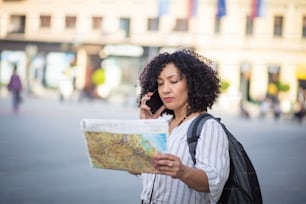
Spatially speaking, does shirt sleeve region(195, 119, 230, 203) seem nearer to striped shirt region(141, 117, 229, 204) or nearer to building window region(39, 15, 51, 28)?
striped shirt region(141, 117, 229, 204)

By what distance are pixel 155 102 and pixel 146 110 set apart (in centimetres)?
8

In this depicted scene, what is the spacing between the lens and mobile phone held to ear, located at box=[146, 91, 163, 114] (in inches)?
93.8

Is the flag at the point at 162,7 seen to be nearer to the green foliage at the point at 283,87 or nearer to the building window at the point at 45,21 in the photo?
the green foliage at the point at 283,87

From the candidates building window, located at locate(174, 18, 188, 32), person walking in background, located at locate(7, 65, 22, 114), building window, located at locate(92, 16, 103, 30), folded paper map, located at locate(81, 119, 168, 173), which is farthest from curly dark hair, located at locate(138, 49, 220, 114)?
building window, located at locate(92, 16, 103, 30)

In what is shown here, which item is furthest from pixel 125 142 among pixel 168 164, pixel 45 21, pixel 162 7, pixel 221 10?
pixel 45 21

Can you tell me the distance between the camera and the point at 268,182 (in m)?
7.23

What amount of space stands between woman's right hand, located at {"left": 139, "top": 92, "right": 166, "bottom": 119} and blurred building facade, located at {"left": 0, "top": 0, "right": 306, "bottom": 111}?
33.2 m

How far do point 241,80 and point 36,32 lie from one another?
600 inches

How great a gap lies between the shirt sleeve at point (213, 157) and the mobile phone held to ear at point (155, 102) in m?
0.43

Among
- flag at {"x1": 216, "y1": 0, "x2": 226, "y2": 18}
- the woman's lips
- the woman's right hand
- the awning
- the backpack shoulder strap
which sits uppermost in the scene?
flag at {"x1": 216, "y1": 0, "x2": 226, "y2": 18}

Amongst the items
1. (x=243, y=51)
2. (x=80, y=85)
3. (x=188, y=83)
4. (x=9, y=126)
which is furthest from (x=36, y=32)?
(x=188, y=83)

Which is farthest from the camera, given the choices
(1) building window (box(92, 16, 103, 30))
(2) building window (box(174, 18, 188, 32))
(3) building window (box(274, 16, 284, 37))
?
(1) building window (box(92, 16, 103, 30))

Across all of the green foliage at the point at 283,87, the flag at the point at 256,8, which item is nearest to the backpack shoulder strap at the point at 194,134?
the flag at the point at 256,8

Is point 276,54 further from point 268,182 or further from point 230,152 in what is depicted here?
point 230,152
